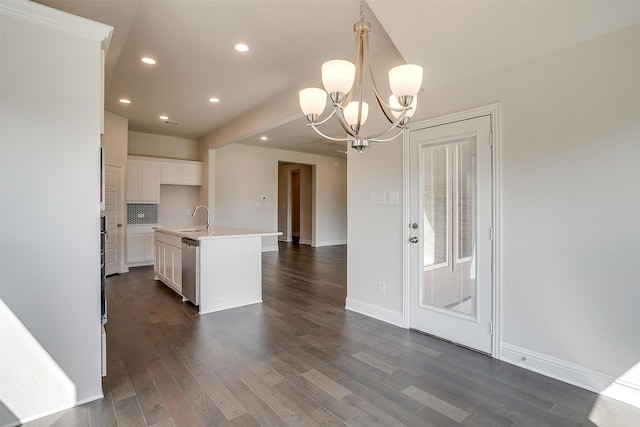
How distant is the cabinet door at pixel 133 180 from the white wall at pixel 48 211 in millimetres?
4791

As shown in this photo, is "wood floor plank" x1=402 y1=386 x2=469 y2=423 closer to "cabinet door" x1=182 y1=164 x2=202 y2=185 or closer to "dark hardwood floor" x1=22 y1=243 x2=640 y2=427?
"dark hardwood floor" x1=22 y1=243 x2=640 y2=427

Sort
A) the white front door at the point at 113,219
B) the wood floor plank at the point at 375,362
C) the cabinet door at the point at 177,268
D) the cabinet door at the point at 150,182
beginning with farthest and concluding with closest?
the cabinet door at the point at 150,182
the white front door at the point at 113,219
the cabinet door at the point at 177,268
the wood floor plank at the point at 375,362

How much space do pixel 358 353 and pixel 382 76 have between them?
2.65 metres

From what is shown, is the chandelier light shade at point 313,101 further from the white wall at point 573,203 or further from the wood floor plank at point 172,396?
the wood floor plank at point 172,396

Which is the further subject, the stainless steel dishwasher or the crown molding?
the stainless steel dishwasher

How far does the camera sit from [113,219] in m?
5.49

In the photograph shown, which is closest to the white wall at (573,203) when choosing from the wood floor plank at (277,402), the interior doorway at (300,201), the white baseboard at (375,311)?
the white baseboard at (375,311)

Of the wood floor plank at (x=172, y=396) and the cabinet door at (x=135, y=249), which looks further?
the cabinet door at (x=135, y=249)

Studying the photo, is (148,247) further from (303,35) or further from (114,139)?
(303,35)

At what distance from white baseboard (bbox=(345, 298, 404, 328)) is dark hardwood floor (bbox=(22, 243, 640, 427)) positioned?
0.09m

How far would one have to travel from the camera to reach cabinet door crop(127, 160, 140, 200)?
622 cm

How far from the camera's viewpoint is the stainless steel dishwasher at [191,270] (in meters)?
3.62

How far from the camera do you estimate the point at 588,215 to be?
6.90 feet

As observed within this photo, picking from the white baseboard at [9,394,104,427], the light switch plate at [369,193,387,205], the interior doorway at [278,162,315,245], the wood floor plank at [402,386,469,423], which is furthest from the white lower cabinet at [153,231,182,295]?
the interior doorway at [278,162,315,245]
